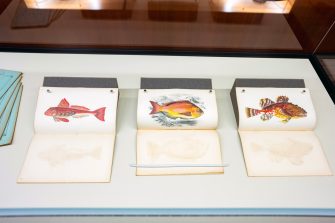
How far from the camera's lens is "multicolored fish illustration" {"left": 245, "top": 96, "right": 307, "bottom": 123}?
2.66 ft

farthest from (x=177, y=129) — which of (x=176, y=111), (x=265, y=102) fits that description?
(x=265, y=102)

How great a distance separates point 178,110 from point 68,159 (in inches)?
13.2

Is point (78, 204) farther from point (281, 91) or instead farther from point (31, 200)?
point (281, 91)

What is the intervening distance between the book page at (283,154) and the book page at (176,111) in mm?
124

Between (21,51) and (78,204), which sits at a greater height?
(21,51)

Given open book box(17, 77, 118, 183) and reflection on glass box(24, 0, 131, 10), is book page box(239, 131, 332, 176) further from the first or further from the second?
reflection on glass box(24, 0, 131, 10)

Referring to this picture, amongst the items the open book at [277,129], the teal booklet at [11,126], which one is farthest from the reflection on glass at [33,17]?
the open book at [277,129]

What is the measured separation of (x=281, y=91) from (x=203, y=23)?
40 cm

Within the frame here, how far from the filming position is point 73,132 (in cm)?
77

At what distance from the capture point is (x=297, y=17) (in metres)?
1.03

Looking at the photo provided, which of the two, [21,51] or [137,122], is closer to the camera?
[137,122]

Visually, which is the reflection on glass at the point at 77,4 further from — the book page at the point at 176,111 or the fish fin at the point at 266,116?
the fish fin at the point at 266,116

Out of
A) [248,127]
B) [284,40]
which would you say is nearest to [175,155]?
[248,127]

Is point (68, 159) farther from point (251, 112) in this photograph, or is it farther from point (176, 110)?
point (251, 112)
